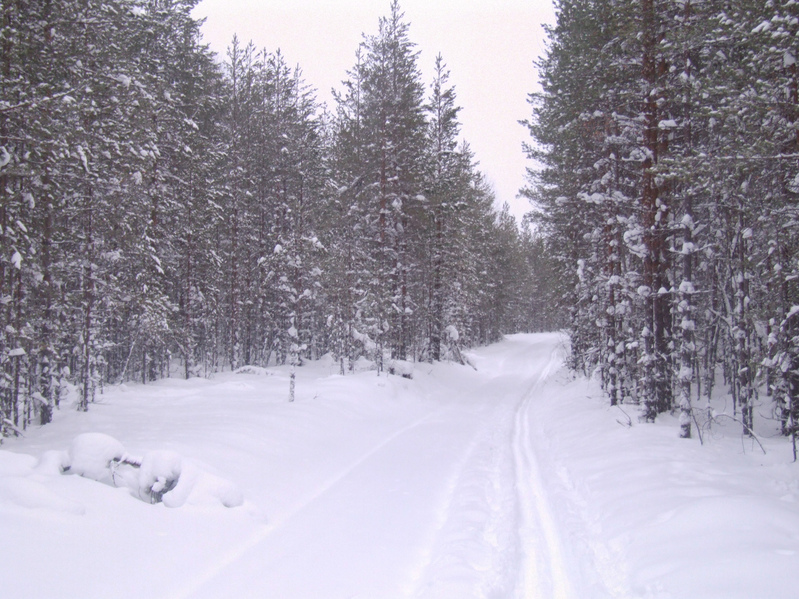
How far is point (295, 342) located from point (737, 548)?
73.1ft

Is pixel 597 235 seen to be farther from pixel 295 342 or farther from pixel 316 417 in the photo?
pixel 295 342

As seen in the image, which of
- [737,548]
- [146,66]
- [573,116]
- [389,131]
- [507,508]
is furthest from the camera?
[389,131]

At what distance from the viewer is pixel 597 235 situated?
1728cm

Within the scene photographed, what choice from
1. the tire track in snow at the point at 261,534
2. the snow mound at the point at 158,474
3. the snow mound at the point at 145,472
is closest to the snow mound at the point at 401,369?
the tire track in snow at the point at 261,534

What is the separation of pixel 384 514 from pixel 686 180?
8.49 metres

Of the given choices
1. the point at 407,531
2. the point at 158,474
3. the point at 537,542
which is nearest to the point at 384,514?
the point at 407,531

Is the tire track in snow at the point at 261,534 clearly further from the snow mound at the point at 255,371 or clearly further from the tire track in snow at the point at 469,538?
the snow mound at the point at 255,371

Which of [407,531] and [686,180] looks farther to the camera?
[686,180]

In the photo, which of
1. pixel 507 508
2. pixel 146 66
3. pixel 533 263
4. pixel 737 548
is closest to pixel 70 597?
pixel 507 508

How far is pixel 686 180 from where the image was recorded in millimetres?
9508

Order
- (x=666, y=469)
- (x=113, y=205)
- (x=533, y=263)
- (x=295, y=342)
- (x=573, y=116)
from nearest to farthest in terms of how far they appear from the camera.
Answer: (x=666, y=469) → (x=113, y=205) → (x=573, y=116) → (x=295, y=342) → (x=533, y=263)

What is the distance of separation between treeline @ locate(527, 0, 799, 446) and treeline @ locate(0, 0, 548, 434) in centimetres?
911

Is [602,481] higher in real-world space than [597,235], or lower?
lower

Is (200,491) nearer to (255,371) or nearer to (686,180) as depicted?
(686,180)
